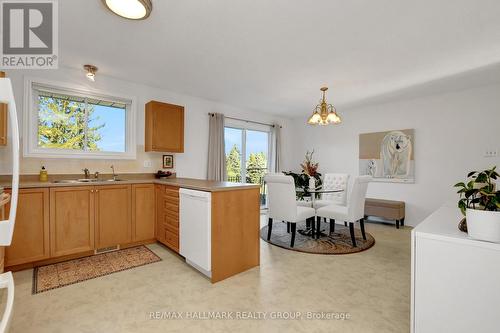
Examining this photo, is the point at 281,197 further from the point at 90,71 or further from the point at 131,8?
the point at 90,71

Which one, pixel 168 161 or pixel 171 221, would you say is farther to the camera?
pixel 168 161

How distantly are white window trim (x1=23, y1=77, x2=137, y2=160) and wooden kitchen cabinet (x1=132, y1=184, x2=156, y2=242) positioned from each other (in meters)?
0.69

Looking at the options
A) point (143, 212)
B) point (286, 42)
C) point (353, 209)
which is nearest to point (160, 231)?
→ point (143, 212)

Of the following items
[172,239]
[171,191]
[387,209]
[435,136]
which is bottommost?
[172,239]

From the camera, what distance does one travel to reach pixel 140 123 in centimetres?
377

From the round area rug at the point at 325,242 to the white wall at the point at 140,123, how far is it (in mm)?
1829

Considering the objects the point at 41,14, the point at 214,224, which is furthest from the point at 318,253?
the point at 41,14

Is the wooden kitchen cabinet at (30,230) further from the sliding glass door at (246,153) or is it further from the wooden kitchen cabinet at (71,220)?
the sliding glass door at (246,153)

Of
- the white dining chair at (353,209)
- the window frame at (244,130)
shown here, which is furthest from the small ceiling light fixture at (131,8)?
the window frame at (244,130)

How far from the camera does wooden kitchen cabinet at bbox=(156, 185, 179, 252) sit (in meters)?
2.85

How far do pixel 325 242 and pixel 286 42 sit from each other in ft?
Answer: 8.79

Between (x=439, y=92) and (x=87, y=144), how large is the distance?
5654 millimetres

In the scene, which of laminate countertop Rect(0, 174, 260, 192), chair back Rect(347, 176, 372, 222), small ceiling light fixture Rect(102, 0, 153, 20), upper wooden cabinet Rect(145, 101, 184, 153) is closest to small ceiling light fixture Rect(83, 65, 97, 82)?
upper wooden cabinet Rect(145, 101, 184, 153)

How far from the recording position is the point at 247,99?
4.61 m
